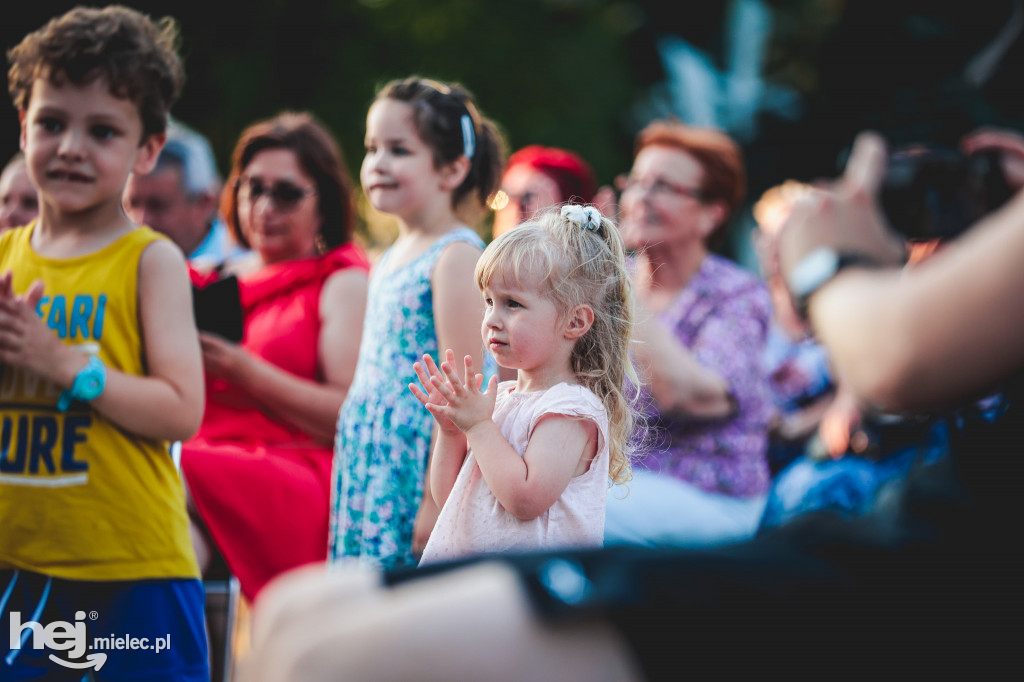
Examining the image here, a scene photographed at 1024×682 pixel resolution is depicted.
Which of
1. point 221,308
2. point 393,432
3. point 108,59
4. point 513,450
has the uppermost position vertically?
point 108,59

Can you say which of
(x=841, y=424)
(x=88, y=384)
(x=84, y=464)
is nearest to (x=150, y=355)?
(x=88, y=384)

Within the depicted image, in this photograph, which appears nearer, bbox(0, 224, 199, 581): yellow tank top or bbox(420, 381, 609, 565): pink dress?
bbox(420, 381, 609, 565): pink dress

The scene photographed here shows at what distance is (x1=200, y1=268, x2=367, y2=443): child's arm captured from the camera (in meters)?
2.79

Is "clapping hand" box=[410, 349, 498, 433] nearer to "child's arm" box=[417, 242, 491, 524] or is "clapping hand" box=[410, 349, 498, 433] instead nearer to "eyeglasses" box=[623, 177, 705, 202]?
"child's arm" box=[417, 242, 491, 524]

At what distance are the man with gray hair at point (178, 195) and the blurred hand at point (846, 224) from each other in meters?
2.68

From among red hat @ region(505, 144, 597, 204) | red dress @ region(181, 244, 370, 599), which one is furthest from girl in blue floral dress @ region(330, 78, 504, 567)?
red hat @ region(505, 144, 597, 204)

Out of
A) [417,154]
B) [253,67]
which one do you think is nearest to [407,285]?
[417,154]

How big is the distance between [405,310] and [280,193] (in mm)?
997

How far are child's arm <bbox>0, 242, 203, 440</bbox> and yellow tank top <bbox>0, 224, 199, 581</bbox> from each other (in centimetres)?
4

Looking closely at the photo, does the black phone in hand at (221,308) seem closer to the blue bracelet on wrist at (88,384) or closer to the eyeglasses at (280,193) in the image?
the eyeglasses at (280,193)

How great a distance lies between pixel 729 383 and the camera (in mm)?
3326

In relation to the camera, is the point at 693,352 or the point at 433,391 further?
the point at 693,352

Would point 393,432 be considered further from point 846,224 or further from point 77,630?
point 846,224

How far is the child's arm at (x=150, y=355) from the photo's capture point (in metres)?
1.96
